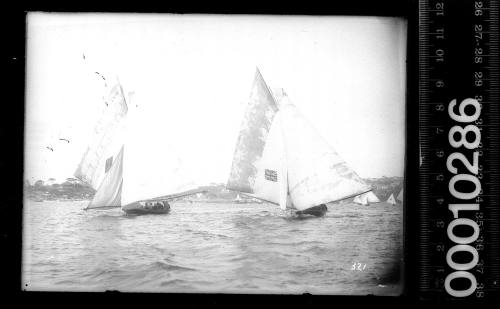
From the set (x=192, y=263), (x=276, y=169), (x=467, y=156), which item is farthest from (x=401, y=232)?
(x=192, y=263)

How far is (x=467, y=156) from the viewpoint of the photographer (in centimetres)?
259

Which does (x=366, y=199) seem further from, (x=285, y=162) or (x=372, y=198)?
(x=285, y=162)

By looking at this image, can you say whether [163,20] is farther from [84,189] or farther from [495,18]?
[495,18]

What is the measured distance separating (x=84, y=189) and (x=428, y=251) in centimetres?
161

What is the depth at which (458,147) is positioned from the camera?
8.48 feet

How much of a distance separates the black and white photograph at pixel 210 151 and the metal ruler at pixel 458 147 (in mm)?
186

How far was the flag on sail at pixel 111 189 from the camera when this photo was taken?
279 centimetres

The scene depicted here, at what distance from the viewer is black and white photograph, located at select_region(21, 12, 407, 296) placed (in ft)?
8.98

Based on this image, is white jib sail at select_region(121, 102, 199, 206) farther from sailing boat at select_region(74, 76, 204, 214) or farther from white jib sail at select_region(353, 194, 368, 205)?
white jib sail at select_region(353, 194, 368, 205)

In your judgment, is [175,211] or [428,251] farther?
[175,211]

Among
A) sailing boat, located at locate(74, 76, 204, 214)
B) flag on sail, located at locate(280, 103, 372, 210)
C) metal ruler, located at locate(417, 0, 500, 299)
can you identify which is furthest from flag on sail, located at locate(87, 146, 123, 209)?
metal ruler, located at locate(417, 0, 500, 299)

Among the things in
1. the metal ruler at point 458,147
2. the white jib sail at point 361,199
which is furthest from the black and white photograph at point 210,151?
the metal ruler at point 458,147

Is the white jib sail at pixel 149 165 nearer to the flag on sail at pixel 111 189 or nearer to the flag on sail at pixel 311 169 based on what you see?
the flag on sail at pixel 111 189

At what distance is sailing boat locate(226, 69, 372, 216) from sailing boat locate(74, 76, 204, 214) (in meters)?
0.29
